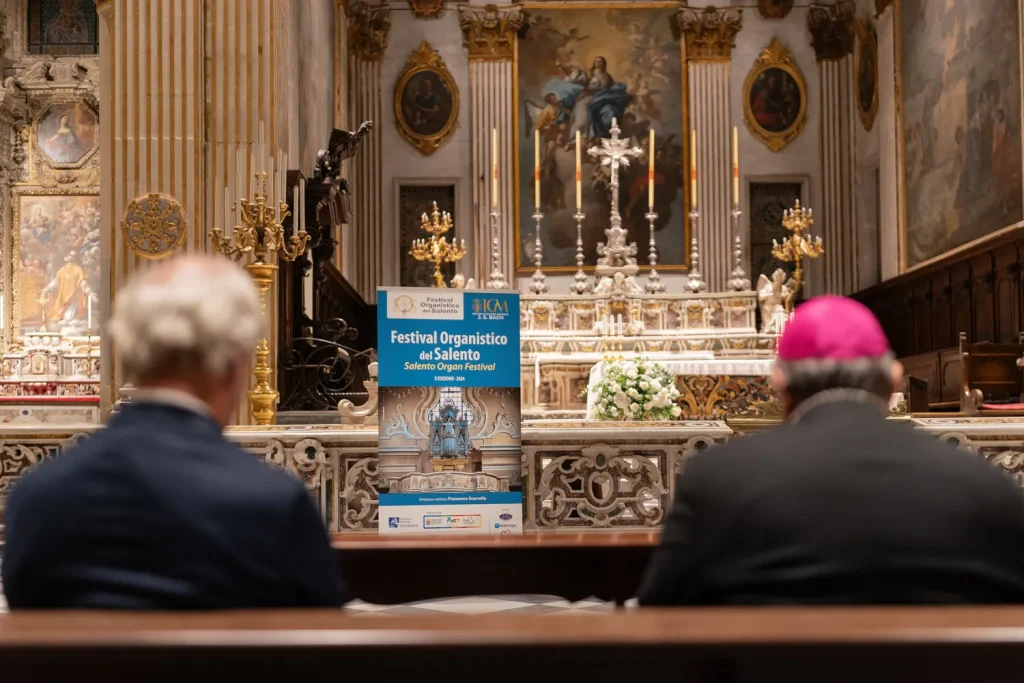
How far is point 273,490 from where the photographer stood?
5.94ft

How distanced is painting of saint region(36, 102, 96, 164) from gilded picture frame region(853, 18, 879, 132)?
1276 centimetres

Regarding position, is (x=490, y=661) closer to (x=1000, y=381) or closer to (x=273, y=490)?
(x=273, y=490)

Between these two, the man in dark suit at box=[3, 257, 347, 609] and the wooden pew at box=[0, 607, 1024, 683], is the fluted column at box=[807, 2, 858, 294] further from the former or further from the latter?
the wooden pew at box=[0, 607, 1024, 683]

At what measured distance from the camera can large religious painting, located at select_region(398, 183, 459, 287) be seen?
70.5ft

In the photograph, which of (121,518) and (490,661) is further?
(121,518)

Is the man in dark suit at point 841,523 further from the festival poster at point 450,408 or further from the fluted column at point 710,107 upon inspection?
the fluted column at point 710,107

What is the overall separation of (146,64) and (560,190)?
11512 mm

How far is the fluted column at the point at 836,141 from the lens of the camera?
20.9m

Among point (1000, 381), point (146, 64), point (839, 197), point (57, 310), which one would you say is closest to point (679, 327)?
point (1000, 381)

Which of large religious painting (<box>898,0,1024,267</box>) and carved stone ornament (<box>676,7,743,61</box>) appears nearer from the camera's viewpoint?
large religious painting (<box>898,0,1024,267</box>)

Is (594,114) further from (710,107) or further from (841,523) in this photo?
(841,523)

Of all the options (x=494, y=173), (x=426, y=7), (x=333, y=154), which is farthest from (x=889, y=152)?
(x=333, y=154)

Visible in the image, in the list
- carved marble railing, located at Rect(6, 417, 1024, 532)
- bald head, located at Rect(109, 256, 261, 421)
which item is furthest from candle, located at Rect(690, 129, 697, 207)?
bald head, located at Rect(109, 256, 261, 421)

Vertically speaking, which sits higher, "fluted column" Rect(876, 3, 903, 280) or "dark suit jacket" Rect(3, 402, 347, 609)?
"fluted column" Rect(876, 3, 903, 280)
